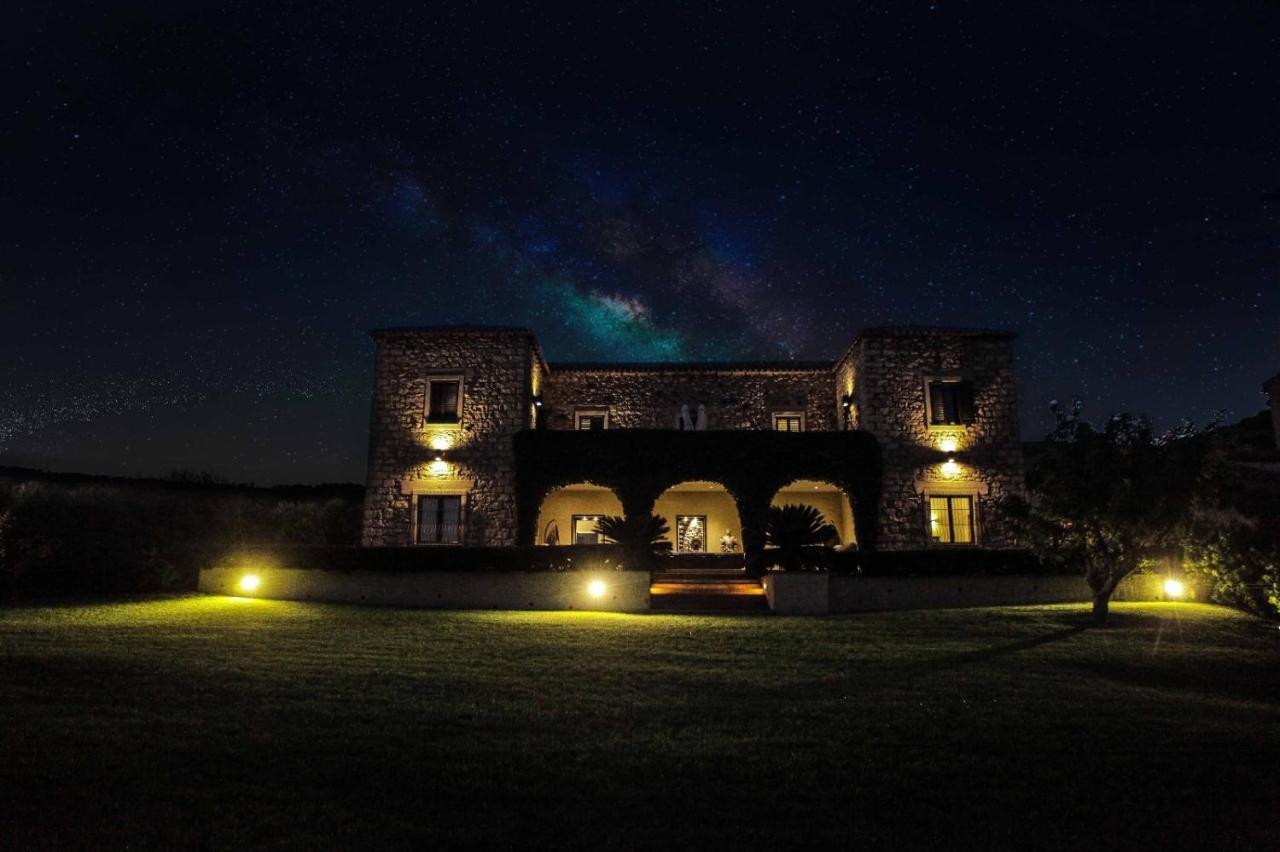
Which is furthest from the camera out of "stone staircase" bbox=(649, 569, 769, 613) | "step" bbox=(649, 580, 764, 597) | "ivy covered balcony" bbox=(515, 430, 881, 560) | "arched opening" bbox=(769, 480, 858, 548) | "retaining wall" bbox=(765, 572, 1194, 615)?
"arched opening" bbox=(769, 480, 858, 548)

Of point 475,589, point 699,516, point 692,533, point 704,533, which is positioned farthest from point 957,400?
point 475,589

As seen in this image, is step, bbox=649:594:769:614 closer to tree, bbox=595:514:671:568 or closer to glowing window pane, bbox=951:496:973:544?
tree, bbox=595:514:671:568

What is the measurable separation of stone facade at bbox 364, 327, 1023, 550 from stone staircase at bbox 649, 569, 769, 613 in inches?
220

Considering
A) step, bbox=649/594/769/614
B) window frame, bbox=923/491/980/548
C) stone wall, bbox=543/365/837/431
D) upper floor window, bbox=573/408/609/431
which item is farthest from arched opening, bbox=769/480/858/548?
step, bbox=649/594/769/614

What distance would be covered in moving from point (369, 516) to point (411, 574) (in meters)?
5.94

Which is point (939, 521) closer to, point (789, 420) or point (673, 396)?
point (789, 420)

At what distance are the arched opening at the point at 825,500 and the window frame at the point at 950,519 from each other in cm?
277

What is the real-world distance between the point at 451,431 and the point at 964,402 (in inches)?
612

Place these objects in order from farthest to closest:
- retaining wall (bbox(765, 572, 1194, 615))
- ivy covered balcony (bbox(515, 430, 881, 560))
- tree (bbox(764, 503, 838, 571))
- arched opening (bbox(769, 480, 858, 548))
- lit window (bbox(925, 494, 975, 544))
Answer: arched opening (bbox(769, 480, 858, 548))
lit window (bbox(925, 494, 975, 544))
ivy covered balcony (bbox(515, 430, 881, 560))
tree (bbox(764, 503, 838, 571))
retaining wall (bbox(765, 572, 1194, 615))

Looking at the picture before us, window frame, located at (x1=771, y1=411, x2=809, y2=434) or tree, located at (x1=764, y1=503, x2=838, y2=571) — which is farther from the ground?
window frame, located at (x1=771, y1=411, x2=809, y2=434)

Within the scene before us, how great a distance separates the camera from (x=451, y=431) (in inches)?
861

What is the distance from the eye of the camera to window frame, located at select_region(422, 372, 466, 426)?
21.9m

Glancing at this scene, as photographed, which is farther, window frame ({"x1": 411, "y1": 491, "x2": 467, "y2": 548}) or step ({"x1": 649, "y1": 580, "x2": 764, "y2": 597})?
window frame ({"x1": 411, "y1": 491, "x2": 467, "y2": 548})

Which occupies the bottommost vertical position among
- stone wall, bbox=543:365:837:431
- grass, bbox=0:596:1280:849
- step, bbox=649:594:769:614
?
grass, bbox=0:596:1280:849
